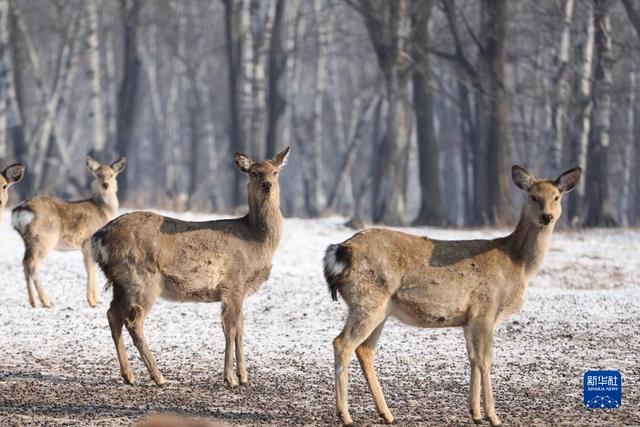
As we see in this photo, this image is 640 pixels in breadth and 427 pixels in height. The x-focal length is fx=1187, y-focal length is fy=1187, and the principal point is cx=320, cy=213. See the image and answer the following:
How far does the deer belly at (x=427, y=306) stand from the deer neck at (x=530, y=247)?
712mm

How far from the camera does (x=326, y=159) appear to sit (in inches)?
2280

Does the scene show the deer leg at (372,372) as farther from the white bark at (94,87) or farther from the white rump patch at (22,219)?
the white bark at (94,87)

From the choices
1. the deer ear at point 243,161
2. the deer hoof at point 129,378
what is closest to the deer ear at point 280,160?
the deer ear at point 243,161

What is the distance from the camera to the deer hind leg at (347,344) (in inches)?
341

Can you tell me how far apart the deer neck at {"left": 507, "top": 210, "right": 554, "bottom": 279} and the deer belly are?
0.71 meters

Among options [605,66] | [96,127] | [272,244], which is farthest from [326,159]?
[272,244]

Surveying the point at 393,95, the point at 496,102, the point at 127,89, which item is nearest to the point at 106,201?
the point at 393,95

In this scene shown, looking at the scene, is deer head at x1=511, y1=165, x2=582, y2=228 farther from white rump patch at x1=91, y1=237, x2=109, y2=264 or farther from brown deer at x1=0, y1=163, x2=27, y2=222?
brown deer at x1=0, y1=163, x2=27, y2=222

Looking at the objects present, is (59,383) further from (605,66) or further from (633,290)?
(605,66)

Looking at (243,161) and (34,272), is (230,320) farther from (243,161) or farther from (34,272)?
(34,272)

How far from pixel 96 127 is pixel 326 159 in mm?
29099

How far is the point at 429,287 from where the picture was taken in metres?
8.89

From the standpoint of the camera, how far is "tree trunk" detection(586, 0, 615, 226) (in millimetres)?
25391

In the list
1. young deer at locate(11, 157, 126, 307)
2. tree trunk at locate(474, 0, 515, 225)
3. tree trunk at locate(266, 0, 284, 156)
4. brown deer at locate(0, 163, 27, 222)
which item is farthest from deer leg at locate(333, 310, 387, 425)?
tree trunk at locate(266, 0, 284, 156)
